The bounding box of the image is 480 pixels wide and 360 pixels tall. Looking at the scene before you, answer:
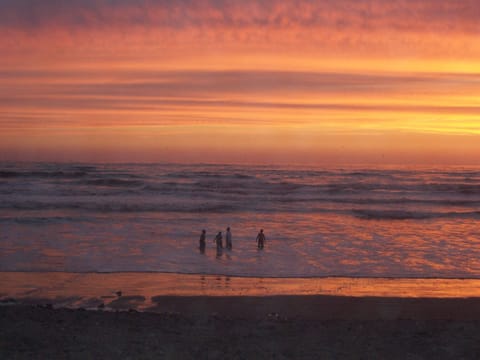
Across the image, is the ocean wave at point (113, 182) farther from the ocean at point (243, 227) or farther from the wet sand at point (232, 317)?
the wet sand at point (232, 317)

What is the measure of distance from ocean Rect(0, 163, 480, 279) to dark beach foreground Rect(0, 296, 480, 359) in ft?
12.4

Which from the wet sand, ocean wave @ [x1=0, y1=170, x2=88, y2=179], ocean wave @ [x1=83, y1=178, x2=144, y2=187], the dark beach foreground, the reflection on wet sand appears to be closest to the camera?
the dark beach foreground

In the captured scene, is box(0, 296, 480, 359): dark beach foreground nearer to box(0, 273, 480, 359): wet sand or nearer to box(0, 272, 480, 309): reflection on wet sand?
box(0, 273, 480, 359): wet sand

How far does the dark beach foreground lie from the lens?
704 centimetres

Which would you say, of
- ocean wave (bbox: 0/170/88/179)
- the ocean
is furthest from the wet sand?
ocean wave (bbox: 0/170/88/179)

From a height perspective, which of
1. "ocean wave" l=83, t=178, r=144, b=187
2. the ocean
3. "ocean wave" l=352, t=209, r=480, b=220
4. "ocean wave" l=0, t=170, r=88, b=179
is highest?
"ocean wave" l=0, t=170, r=88, b=179

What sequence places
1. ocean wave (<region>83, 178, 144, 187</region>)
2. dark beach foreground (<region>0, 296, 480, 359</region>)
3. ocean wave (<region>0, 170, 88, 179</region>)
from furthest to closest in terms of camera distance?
A: ocean wave (<region>0, 170, 88, 179</region>)
ocean wave (<region>83, 178, 144, 187</region>)
dark beach foreground (<region>0, 296, 480, 359</region>)

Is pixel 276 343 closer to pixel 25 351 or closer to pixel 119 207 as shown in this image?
pixel 25 351

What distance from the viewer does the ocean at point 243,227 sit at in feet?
48.8

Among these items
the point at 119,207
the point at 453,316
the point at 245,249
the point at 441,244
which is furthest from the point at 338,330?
the point at 119,207

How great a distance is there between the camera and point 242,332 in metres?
8.09

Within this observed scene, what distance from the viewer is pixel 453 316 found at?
9961mm

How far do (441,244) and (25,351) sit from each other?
15.2m

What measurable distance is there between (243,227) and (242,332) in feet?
50.0
